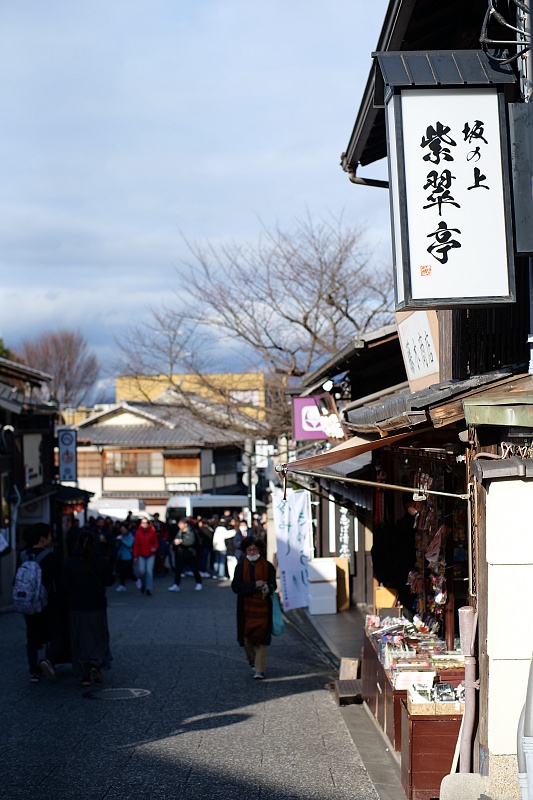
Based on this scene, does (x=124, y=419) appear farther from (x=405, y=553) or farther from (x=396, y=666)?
(x=396, y=666)

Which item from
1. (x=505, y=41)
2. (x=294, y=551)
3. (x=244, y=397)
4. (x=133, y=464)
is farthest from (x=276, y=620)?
(x=133, y=464)

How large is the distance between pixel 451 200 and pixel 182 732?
237 inches

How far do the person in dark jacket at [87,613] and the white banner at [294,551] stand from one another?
5.39m

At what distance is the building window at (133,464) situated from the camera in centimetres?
4853

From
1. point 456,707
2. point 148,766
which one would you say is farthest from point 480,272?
point 148,766

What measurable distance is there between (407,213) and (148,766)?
17.3 feet

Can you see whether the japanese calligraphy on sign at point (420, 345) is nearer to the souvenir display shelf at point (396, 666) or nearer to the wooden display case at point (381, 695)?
the souvenir display shelf at point (396, 666)

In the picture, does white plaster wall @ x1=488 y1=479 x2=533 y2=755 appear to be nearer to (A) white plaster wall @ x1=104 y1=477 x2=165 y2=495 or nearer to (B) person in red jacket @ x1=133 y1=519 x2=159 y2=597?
(B) person in red jacket @ x1=133 y1=519 x2=159 y2=597

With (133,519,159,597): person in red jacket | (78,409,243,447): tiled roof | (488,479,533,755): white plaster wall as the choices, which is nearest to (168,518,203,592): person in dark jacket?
(133,519,159,597): person in red jacket

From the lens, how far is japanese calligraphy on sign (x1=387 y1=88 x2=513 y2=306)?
598 cm

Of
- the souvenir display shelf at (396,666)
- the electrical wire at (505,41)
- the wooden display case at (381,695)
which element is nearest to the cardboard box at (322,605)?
the wooden display case at (381,695)

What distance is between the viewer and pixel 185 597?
77.5 feet

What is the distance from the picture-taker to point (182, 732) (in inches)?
368

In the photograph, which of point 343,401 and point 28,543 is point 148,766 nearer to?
point 28,543
